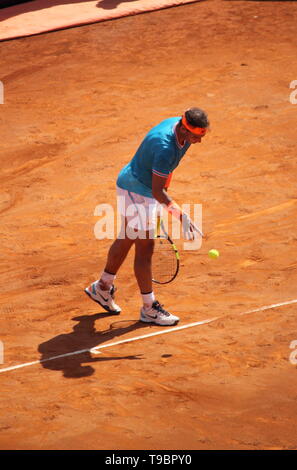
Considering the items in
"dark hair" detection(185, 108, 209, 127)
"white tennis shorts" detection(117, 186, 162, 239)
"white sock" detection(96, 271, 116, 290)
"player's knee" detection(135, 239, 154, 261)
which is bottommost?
"white sock" detection(96, 271, 116, 290)

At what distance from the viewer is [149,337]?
762 cm

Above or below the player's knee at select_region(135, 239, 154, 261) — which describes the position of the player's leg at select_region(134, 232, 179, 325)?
below

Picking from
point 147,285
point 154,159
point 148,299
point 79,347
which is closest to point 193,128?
point 154,159

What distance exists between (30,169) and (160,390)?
5.00m

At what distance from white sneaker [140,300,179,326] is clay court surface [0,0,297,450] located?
8 centimetres

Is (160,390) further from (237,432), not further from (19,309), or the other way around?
(19,309)

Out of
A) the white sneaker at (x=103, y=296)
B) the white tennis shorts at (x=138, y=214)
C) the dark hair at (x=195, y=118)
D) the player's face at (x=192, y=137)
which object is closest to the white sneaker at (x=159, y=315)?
the white sneaker at (x=103, y=296)

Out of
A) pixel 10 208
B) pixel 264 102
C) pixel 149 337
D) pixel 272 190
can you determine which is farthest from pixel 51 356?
pixel 264 102

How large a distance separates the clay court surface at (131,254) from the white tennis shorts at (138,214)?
0.90 metres

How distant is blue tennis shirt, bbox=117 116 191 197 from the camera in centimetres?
711

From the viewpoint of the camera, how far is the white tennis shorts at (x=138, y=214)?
7.48 meters

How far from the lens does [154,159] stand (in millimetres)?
7145

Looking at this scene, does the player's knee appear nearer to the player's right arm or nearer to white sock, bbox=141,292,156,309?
white sock, bbox=141,292,156,309

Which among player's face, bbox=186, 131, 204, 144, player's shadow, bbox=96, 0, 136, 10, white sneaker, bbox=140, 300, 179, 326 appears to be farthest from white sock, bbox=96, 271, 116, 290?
player's shadow, bbox=96, 0, 136, 10
